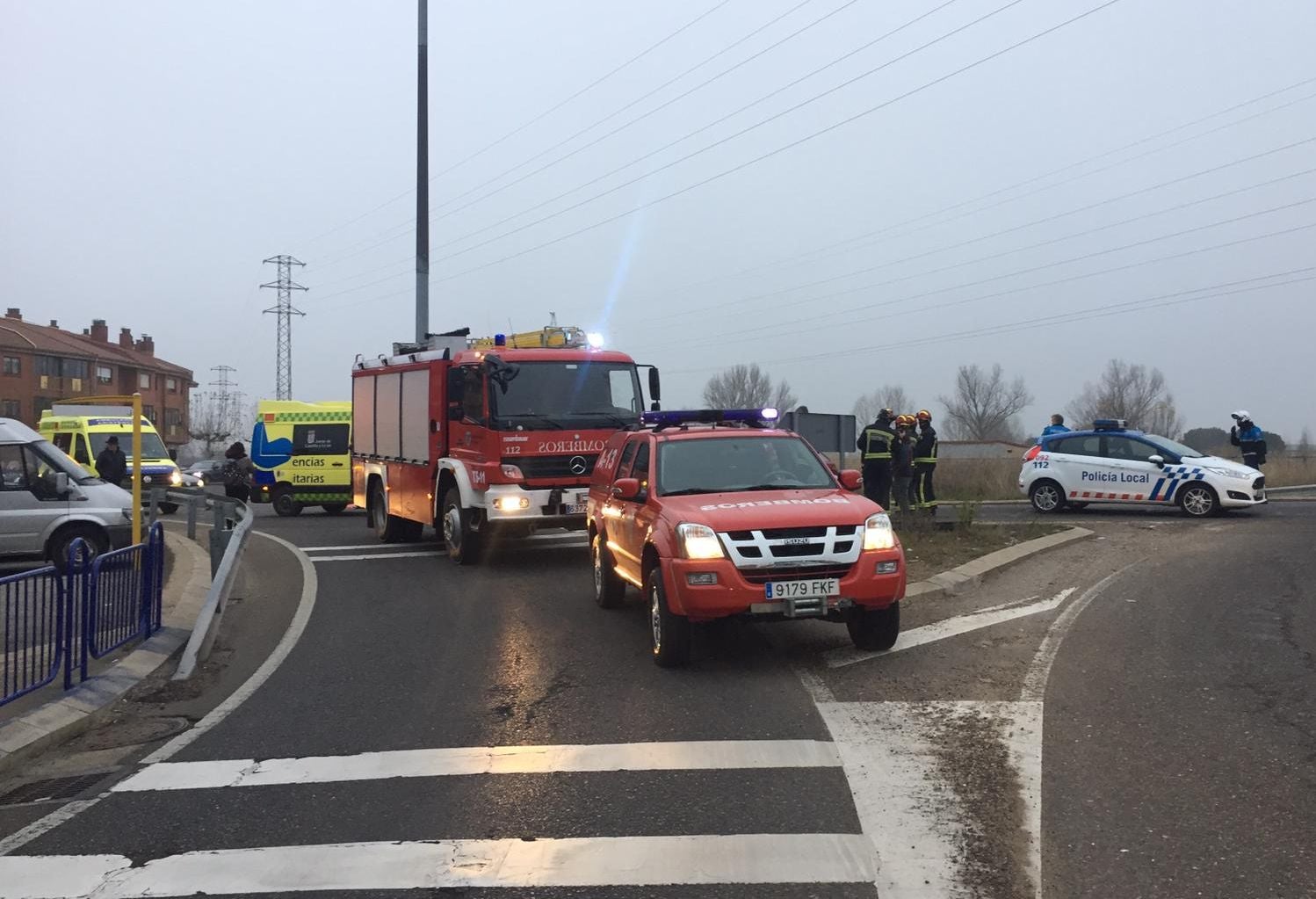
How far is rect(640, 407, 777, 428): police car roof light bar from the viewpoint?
10242 millimetres

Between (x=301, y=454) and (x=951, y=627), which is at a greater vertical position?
(x=301, y=454)

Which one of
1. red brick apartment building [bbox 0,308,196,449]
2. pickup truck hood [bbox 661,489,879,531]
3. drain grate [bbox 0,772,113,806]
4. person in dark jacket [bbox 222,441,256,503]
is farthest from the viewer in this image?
red brick apartment building [bbox 0,308,196,449]

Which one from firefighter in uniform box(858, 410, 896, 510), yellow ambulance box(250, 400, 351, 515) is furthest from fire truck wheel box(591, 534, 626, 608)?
yellow ambulance box(250, 400, 351, 515)

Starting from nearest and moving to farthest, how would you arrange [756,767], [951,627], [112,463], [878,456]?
[756,767] < [951,627] < [878,456] < [112,463]

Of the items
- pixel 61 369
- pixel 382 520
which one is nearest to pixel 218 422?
pixel 61 369

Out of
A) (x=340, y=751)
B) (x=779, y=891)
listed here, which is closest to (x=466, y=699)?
(x=340, y=751)

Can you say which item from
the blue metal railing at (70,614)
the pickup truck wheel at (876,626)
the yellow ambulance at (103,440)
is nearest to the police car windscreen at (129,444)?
the yellow ambulance at (103,440)

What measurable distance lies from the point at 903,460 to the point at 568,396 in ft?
19.7

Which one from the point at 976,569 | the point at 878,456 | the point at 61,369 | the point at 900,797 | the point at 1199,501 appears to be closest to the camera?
the point at 900,797

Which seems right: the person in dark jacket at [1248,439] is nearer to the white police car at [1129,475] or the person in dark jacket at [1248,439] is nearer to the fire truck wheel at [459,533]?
the white police car at [1129,475]

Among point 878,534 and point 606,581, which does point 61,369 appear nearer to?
point 606,581

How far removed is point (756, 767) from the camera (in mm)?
5609

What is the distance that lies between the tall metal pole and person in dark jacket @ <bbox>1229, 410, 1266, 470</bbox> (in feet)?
54.3

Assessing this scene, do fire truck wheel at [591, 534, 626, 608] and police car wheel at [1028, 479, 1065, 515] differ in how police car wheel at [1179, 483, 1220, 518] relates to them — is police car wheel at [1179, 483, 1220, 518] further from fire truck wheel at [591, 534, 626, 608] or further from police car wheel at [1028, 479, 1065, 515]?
fire truck wheel at [591, 534, 626, 608]
